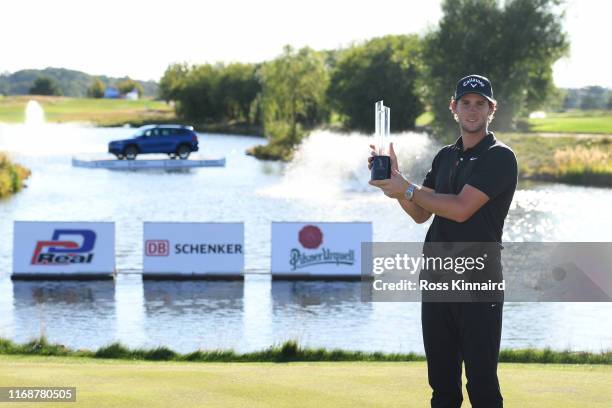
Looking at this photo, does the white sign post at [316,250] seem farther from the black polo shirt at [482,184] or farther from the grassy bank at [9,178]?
the grassy bank at [9,178]

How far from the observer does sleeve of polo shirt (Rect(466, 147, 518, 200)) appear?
21.4ft

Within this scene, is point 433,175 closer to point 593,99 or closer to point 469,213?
point 469,213

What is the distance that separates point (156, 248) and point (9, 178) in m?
31.4

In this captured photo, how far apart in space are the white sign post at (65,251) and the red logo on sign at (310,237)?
4582 mm

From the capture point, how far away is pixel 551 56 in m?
83.8

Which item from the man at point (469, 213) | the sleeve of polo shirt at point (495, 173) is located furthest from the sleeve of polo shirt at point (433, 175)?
the sleeve of polo shirt at point (495, 173)

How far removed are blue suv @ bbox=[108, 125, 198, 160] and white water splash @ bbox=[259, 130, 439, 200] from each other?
7.46 metres

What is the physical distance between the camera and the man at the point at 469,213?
6.53m

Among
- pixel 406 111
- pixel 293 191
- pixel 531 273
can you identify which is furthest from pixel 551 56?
pixel 531 273

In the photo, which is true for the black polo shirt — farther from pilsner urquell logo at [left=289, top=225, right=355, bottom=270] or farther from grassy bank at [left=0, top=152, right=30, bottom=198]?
grassy bank at [left=0, top=152, right=30, bottom=198]

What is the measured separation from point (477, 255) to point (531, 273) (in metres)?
22.1

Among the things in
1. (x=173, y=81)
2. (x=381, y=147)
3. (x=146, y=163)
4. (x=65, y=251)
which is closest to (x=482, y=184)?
(x=381, y=147)

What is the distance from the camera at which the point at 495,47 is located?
81250 millimetres

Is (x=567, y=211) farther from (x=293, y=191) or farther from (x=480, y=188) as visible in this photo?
(x=480, y=188)
